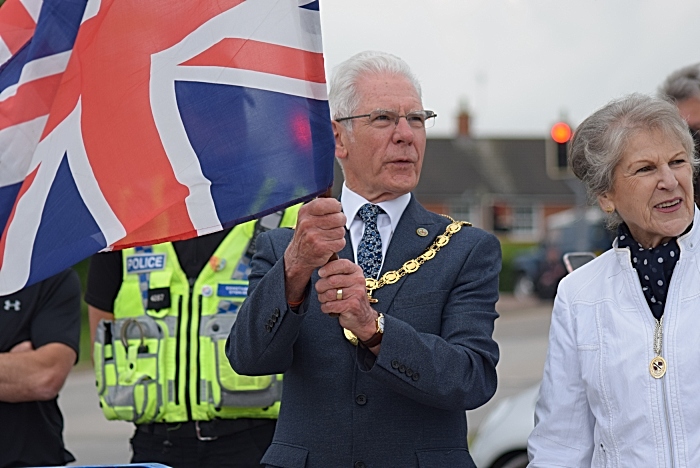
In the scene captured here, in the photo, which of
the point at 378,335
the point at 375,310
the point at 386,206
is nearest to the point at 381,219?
the point at 386,206

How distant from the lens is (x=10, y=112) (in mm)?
3006

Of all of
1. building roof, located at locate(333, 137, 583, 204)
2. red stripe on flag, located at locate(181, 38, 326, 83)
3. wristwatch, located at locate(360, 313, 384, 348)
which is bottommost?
building roof, located at locate(333, 137, 583, 204)

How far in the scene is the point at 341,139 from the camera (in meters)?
3.41

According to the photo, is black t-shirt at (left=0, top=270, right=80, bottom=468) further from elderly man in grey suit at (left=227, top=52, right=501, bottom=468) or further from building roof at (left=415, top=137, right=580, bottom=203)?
building roof at (left=415, top=137, right=580, bottom=203)

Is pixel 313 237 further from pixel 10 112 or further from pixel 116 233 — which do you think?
pixel 10 112

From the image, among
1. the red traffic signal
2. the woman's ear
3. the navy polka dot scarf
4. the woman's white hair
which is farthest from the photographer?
the red traffic signal

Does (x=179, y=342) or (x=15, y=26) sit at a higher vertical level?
(x=15, y=26)

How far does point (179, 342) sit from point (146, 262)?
1.11 feet

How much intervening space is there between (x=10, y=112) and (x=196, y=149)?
569 millimetres

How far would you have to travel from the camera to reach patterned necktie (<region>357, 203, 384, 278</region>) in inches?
130

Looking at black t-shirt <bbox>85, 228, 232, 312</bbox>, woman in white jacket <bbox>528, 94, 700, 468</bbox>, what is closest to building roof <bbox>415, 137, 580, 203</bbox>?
black t-shirt <bbox>85, 228, 232, 312</bbox>

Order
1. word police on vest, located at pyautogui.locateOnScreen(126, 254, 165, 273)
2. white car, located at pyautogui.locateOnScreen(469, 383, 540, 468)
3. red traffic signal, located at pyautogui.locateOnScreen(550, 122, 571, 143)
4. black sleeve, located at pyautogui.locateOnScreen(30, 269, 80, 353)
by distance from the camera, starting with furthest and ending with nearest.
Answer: red traffic signal, located at pyautogui.locateOnScreen(550, 122, 571, 143) < white car, located at pyautogui.locateOnScreen(469, 383, 540, 468) < black sleeve, located at pyautogui.locateOnScreen(30, 269, 80, 353) < word police on vest, located at pyautogui.locateOnScreen(126, 254, 165, 273)

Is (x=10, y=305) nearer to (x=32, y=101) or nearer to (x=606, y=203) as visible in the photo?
(x=32, y=101)

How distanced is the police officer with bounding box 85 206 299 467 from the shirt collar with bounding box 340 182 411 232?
724mm
